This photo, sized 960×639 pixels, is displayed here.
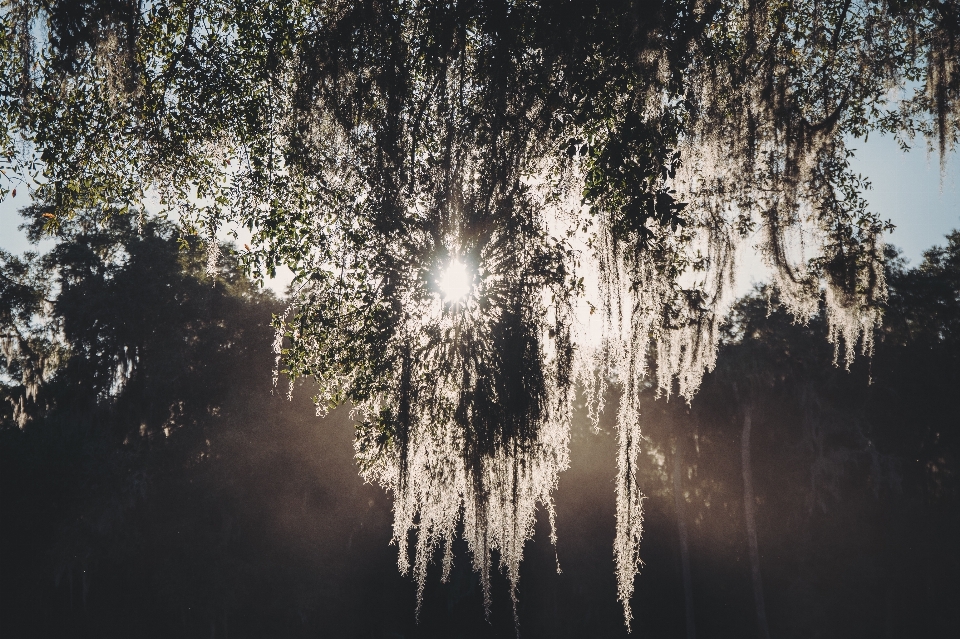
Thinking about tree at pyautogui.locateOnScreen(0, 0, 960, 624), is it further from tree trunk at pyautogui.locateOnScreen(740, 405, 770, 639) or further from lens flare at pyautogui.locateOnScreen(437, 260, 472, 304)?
tree trunk at pyautogui.locateOnScreen(740, 405, 770, 639)

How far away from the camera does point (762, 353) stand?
1812cm

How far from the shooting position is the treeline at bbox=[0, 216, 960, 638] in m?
17.1

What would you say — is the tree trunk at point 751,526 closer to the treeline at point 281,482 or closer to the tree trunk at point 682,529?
the treeline at point 281,482

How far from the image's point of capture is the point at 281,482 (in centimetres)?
1859

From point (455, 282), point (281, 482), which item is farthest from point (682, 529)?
point (455, 282)

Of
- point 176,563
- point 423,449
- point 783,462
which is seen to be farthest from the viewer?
point 783,462

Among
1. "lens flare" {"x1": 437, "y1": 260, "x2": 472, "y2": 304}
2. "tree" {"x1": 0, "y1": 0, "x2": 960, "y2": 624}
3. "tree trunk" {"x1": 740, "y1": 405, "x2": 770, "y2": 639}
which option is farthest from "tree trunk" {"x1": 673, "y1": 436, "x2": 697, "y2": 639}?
"lens flare" {"x1": 437, "y1": 260, "x2": 472, "y2": 304}

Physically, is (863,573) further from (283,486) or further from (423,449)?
(423,449)

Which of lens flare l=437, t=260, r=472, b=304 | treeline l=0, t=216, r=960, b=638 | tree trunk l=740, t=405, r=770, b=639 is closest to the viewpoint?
lens flare l=437, t=260, r=472, b=304

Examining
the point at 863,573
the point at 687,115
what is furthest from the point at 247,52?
the point at 863,573

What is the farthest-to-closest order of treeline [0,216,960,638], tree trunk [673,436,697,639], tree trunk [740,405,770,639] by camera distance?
tree trunk [673,436,697,639], tree trunk [740,405,770,639], treeline [0,216,960,638]

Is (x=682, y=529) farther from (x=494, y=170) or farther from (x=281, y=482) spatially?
(x=494, y=170)

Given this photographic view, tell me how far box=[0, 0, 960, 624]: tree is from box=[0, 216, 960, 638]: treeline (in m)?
13.9

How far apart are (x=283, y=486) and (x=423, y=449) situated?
16713 mm
